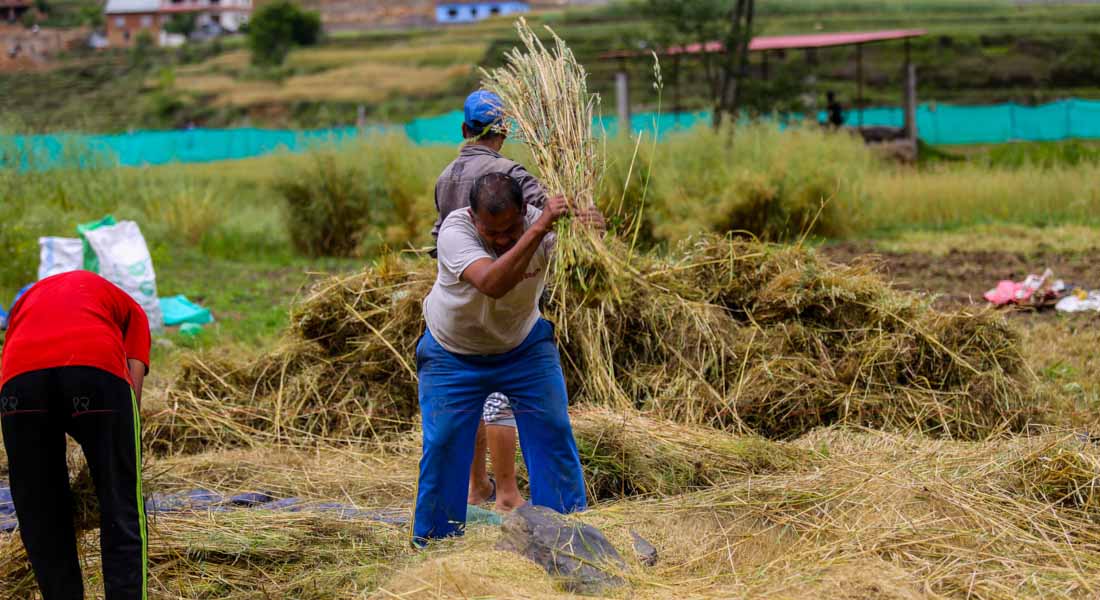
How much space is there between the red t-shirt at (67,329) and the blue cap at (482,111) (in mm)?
1472

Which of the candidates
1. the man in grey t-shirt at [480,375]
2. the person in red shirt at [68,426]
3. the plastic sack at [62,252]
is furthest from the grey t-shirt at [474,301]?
the plastic sack at [62,252]

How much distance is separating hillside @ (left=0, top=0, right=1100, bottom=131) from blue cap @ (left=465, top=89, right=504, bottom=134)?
101ft

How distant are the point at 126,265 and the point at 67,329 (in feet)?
17.4

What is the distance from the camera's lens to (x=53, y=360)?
3160mm

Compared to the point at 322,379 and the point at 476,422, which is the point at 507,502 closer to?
the point at 476,422

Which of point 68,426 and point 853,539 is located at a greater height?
point 68,426

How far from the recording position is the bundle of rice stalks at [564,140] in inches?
140

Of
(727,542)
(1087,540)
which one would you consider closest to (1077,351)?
(1087,540)

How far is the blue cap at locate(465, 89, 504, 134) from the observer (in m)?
4.16

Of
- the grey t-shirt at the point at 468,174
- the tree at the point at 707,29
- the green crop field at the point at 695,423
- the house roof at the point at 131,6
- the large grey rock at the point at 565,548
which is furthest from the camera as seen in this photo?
the house roof at the point at 131,6

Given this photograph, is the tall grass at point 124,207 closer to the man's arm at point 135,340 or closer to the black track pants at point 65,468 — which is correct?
the man's arm at point 135,340

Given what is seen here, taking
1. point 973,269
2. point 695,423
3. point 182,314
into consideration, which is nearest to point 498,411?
point 695,423

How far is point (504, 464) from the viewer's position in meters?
4.27

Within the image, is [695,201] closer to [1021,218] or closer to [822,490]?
[1021,218]
